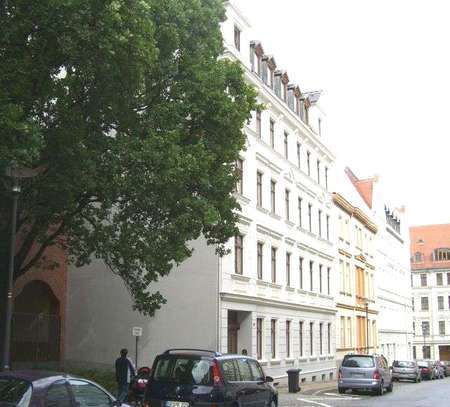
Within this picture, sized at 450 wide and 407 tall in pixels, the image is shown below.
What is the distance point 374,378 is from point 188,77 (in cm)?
1690

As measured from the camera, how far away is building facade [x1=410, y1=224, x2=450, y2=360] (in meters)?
95.8

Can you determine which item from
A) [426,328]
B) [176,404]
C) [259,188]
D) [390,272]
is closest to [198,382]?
[176,404]

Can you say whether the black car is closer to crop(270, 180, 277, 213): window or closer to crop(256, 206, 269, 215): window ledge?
crop(256, 206, 269, 215): window ledge

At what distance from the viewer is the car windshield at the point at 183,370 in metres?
13.5

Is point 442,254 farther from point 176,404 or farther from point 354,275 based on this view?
point 176,404

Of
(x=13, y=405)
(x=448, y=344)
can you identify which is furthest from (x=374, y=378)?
(x=448, y=344)

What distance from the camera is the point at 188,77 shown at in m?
18.0

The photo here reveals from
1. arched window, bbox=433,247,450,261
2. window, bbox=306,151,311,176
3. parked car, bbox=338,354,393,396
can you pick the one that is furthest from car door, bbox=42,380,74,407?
arched window, bbox=433,247,450,261

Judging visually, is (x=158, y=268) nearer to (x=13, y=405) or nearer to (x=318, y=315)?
(x=13, y=405)

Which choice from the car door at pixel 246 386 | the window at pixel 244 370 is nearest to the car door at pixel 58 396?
the car door at pixel 246 386

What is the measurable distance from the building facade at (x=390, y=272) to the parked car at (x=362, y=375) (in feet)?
95.9

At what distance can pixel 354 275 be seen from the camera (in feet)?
164

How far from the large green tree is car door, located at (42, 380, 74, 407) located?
533 cm

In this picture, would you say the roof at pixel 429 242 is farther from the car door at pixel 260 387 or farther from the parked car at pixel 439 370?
the car door at pixel 260 387
